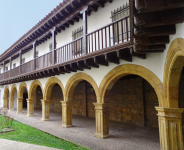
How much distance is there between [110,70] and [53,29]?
4.48m

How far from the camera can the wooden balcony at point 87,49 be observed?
537 centimetres

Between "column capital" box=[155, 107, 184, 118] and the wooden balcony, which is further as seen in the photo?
the wooden balcony

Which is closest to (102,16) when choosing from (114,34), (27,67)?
(114,34)

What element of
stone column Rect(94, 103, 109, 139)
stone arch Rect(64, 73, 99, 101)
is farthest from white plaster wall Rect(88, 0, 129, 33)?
stone column Rect(94, 103, 109, 139)

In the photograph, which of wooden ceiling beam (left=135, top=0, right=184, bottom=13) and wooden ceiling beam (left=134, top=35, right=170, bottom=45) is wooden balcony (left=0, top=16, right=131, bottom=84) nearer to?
wooden ceiling beam (left=134, top=35, right=170, bottom=45)

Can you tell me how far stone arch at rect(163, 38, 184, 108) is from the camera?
3568 millimetres

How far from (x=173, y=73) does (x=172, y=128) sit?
5.12 feet

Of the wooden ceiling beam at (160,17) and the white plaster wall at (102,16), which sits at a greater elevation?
the white plaster wall at (102,16)

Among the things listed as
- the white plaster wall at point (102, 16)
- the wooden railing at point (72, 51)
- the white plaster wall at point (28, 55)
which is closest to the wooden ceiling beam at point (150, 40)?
the wooden railing at point (72, 51)

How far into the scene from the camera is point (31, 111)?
12.9 meters

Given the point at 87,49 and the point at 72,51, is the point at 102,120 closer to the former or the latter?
the point at 87,49

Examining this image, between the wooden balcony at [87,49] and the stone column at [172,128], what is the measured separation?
223 cm

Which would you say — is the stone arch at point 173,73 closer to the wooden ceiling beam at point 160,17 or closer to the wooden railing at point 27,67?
the wooden ceiling beam at point 160,17

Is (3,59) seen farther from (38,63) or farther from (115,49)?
(115,49)
